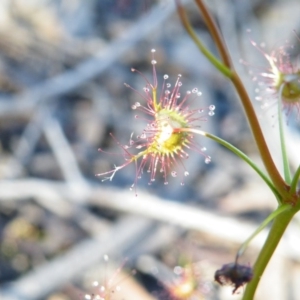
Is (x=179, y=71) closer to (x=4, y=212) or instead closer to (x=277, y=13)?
(x=277, y=13)

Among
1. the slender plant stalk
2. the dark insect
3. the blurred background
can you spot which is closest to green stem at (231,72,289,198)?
the slender plant stalk

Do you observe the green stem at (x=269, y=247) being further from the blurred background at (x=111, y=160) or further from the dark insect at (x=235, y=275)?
the blurred background at (x=111, y=160)

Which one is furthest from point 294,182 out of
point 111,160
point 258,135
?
point 111,160

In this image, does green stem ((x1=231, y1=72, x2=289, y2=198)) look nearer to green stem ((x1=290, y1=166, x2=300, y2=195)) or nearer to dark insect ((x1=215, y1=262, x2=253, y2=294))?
green stem ((x1=290, y1=166, x2=300, y2=195))

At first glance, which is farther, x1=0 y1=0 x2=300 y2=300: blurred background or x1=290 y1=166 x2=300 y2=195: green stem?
x1=0 y1=0 x2=300 y2=300: blurred background

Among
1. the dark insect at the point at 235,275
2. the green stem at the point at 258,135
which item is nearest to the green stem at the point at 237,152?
the green stem at the point at 258,135

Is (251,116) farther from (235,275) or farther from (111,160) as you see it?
(111,160)

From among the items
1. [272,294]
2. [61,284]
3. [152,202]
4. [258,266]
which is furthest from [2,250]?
[258,266]
